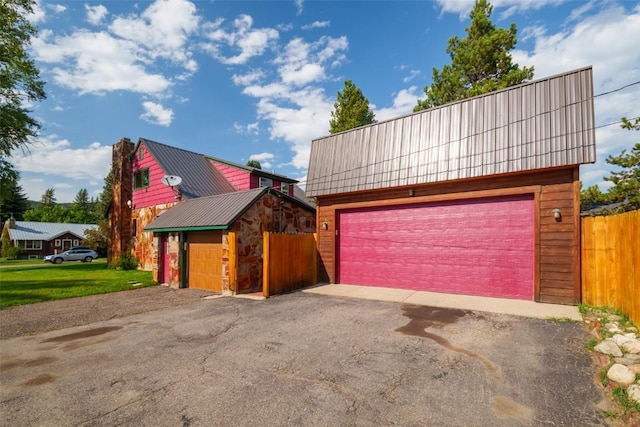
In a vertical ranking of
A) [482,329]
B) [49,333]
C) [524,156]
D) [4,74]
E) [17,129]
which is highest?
[4,74]

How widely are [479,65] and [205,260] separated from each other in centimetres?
1937

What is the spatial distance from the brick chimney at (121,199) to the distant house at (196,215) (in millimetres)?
58

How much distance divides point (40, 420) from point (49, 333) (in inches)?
182

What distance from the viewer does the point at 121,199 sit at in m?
20.2

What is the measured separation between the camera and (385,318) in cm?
705

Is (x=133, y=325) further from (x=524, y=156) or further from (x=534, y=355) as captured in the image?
(x=524, y=156)

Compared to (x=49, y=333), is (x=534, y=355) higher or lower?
higher

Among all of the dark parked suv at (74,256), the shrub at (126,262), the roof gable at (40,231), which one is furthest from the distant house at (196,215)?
the roof gable at (40,231)

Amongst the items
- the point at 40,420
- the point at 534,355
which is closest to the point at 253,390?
the point at 40,420

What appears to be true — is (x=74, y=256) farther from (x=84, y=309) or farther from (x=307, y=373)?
(x=307, y=373)

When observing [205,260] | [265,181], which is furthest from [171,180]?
[205,260]

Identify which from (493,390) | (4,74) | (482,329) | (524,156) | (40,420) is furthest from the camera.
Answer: (4,74)

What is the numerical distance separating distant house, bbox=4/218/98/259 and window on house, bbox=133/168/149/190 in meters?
35.5

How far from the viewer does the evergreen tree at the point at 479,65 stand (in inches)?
675
